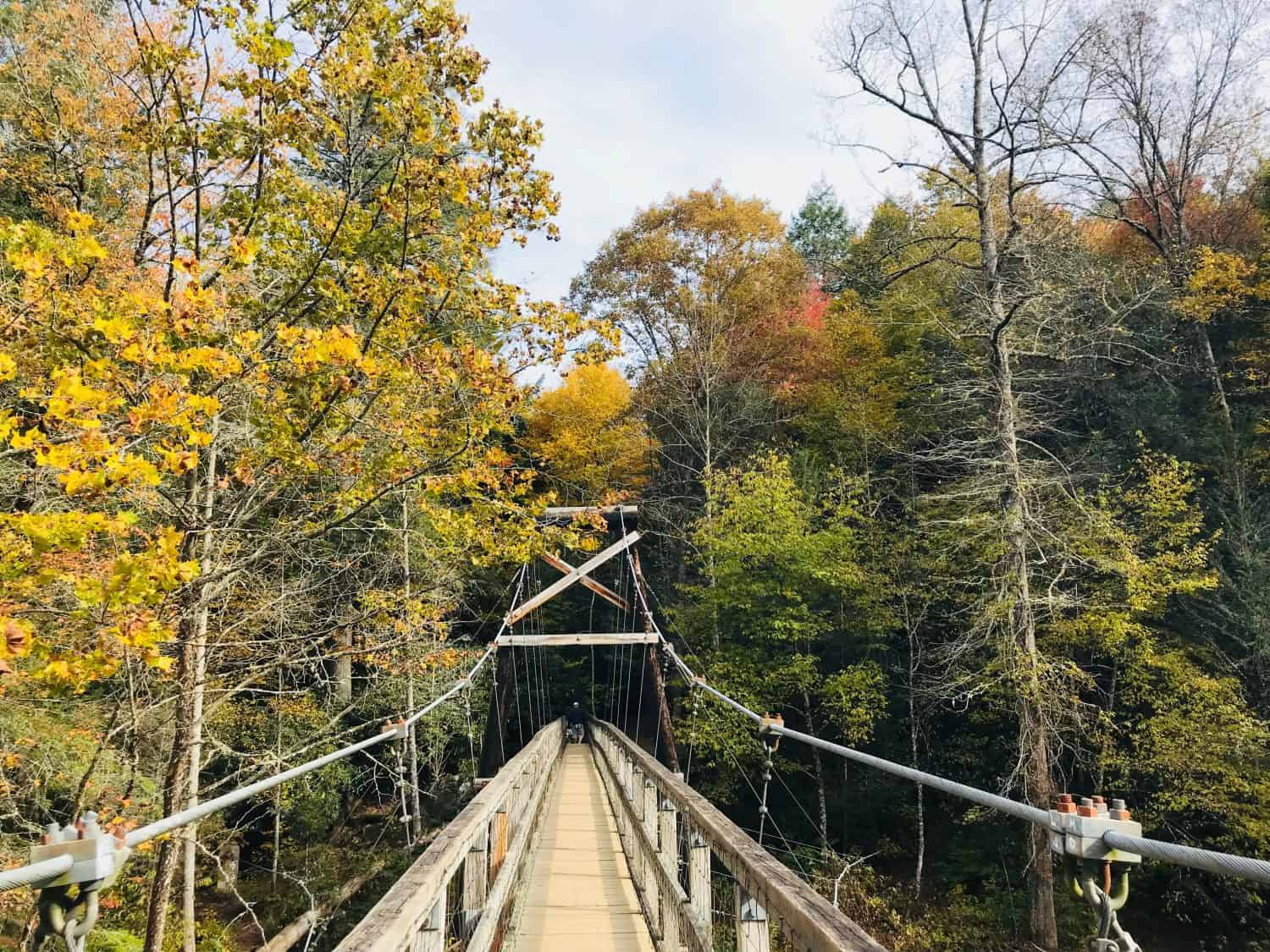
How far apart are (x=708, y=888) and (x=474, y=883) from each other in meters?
0.84

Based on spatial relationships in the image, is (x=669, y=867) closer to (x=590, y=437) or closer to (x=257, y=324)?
(x=257, y=324)

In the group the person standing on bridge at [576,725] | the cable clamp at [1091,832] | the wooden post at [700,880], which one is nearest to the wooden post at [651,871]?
the wooden post at [700,880]

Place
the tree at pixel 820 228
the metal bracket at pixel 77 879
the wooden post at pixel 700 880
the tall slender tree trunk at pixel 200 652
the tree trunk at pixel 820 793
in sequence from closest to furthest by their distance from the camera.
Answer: the metal bracket at pixel 77 879 < the wooden post at pixel 700 880 < the tall slender tree trunk at pixel 200 652 < the tree trunk at pixel 820 793 < the tree at pixel 820 228

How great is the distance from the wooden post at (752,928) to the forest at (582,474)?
2.04m

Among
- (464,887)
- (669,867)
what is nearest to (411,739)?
(669,867)

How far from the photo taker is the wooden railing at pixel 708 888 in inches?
52.0

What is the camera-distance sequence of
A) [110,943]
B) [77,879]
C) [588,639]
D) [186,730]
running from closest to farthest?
[77,879] < [186,730] < [110,943] < [588,639]

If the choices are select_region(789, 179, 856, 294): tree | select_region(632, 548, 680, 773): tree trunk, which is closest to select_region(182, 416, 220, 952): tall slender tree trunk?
select_region(632, 548, 680, 773): tree trunk

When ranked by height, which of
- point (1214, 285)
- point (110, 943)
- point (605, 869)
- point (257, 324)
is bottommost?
point (110, 943)

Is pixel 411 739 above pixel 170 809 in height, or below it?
below

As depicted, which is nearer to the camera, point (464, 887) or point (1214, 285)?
point (464, 887)

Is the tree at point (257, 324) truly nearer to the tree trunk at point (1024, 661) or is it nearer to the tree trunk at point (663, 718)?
the tree trunk at point (663, 718)

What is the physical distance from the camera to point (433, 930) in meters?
1.79

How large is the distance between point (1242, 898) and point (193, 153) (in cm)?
1273
